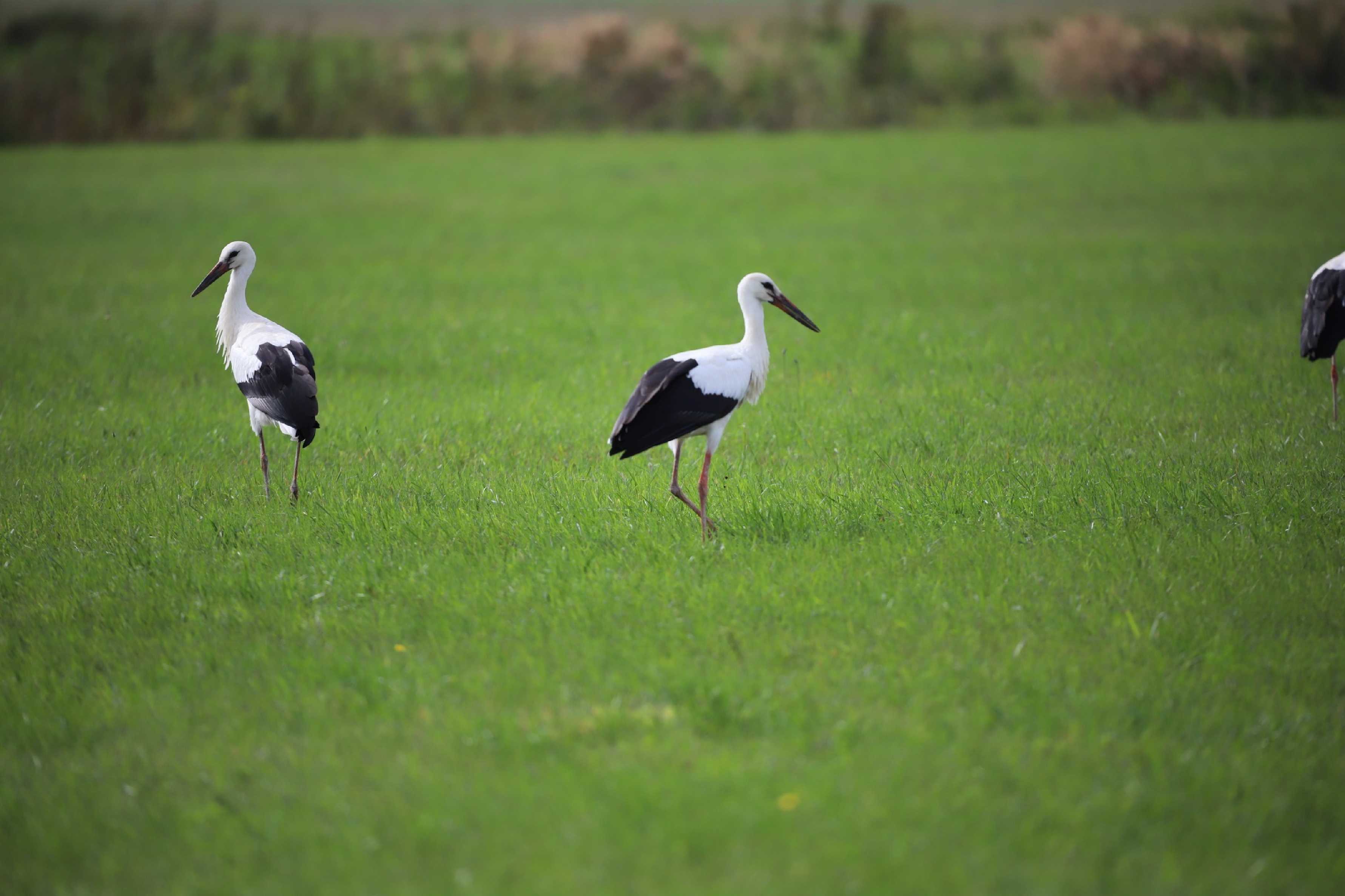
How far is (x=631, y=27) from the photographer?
4059 centimetres

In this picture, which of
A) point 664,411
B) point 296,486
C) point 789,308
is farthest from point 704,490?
point 296,486

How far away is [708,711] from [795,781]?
0.56 m

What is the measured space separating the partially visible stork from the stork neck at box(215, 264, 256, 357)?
24.1ft

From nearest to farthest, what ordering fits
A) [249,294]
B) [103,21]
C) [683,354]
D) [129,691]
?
[129,691] → [683,354] → [249,294] → [103,21]

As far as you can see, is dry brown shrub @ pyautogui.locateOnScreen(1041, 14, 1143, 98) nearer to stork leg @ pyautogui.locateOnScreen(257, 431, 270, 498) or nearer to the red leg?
the red leg

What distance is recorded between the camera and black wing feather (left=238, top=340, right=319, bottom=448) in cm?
709

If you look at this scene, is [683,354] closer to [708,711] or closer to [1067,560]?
[1067,560]

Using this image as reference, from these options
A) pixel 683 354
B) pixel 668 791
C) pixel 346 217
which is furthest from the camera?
pixel 346 217

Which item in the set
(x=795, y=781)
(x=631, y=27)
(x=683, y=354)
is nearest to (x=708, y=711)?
(x=795, y=781)

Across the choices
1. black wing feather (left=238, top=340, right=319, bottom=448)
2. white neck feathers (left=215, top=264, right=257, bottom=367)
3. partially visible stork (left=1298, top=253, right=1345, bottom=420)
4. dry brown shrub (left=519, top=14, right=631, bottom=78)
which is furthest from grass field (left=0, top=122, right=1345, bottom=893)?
dry brown shrub (left=519, top=14, right=631, bottom=78)

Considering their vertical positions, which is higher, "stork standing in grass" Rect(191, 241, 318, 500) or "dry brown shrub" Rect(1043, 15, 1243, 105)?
"dry brown shrub" Rect(1043, 15, 1243, 105)

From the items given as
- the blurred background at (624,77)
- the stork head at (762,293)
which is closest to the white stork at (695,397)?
the stork head at (762,293)

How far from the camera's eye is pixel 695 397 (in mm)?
6652

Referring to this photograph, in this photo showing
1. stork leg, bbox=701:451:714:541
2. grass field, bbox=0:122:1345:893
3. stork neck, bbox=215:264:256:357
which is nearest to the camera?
grass field, bbox=0:122:1345:893
